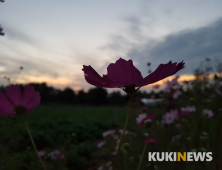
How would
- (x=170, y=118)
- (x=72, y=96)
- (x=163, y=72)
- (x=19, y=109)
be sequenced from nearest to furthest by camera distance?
(x=163, y=72)
(x=19, y=109)
(x=170, y=118)
(x=72, y=96)

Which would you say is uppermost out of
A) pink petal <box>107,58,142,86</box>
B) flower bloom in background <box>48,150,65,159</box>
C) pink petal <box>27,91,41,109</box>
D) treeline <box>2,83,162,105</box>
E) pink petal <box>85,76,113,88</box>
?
treeline <box>2,83,162,105</box>

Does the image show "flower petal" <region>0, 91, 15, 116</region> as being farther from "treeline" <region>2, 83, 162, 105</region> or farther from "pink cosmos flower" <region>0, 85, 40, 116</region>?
"treeline" <region>2, 83, 162, 105</region>

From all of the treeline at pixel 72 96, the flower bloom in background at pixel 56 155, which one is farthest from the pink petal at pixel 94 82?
the treeline at pixel 72 96

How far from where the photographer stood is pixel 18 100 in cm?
43

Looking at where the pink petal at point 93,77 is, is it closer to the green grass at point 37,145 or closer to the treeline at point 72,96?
the green grass at point 37,145

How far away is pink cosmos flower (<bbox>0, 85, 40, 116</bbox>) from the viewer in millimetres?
425

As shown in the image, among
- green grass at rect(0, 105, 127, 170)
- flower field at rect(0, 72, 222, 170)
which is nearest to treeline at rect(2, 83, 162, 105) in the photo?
green grass at rect(0, 105, 127, 170)

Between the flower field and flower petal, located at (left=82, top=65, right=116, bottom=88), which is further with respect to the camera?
the flower field

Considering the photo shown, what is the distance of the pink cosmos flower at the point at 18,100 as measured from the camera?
42 cm

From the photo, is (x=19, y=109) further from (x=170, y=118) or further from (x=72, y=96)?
(x=72, y=96)

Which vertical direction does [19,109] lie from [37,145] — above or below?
above

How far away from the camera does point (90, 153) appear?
2213mm

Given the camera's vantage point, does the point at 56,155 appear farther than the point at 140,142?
No

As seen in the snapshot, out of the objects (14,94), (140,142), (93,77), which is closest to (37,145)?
(140,142)
